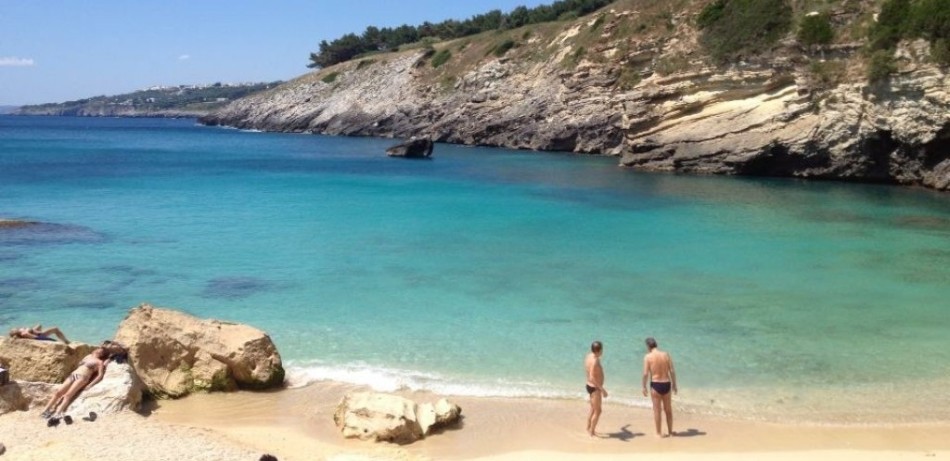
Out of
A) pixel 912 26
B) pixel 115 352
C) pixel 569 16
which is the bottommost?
pixel 115 352

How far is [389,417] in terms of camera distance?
9.47 meters

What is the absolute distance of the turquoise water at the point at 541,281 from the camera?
12.0 meters

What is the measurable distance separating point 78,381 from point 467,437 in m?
4.85

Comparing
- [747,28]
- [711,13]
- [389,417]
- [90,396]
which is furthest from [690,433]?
[711,13]

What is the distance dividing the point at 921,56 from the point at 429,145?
3314 centimetres

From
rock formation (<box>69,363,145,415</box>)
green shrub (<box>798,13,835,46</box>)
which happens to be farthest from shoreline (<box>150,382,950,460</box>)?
green shrub (<box>798,13,835,46</box>)

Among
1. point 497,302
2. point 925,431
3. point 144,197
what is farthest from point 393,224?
point 925,431

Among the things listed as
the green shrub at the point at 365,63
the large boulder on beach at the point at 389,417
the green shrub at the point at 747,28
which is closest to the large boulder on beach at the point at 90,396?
the large boulder on beach at the point at 389,417

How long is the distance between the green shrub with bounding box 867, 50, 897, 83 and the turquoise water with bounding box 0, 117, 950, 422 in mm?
4821

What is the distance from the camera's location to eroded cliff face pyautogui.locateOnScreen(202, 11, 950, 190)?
33875mm

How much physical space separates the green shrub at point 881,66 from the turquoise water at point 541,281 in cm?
482

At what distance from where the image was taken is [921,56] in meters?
32.6

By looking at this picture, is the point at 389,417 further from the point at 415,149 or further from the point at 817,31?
the point at 415,149

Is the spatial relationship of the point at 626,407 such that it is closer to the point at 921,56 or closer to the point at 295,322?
the point at 295,322
